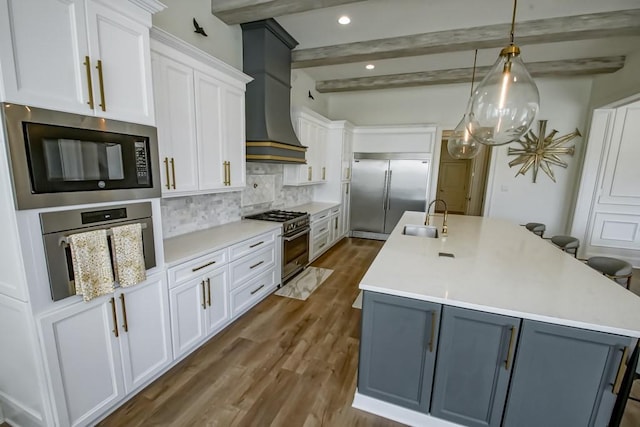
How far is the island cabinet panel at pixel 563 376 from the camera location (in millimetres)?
1272

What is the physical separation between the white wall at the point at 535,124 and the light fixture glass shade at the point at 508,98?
4167 mm

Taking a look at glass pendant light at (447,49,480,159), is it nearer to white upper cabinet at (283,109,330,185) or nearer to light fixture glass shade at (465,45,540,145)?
light fixture glass shade at (465,45,540,145)

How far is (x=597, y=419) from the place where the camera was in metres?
1.34

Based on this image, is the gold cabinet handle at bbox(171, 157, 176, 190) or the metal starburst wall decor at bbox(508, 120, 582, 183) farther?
the metal starburst wall decor at bbox(508, 120, 582, 183)

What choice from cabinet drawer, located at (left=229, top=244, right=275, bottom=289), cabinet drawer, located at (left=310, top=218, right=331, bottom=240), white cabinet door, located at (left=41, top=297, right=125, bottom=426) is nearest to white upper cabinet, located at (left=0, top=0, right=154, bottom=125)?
white cabinet door, located at (left=41, top=297, right=125, bottom=426)

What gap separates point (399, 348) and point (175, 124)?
7.35 ft

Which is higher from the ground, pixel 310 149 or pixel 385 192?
pixel 310 149

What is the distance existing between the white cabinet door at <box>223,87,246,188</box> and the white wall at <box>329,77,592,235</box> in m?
3.74

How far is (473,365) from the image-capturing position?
4.86 ft

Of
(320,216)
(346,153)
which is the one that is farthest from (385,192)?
(320,216)

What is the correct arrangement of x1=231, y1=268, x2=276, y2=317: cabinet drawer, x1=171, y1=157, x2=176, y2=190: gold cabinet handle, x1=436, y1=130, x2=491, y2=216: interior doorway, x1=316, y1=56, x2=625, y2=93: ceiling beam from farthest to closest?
1. x1=436, y1=130, x2=491, y2=216: interior doorway
2. x1=316, y1=56, x2=625, y2=93: ceiling beam
3. x1=231, y1=268, x2=276, y2=317: cabinet drawer
4. x1=171, y1=157, x2=176, y2=190: gold cabinet handle

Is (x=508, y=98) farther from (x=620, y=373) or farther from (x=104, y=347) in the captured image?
(x=104, y=347)

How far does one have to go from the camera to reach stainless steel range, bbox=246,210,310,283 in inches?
133

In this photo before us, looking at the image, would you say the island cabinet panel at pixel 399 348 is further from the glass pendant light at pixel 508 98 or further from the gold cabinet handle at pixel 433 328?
the glass pendant light at pixel 508 98
